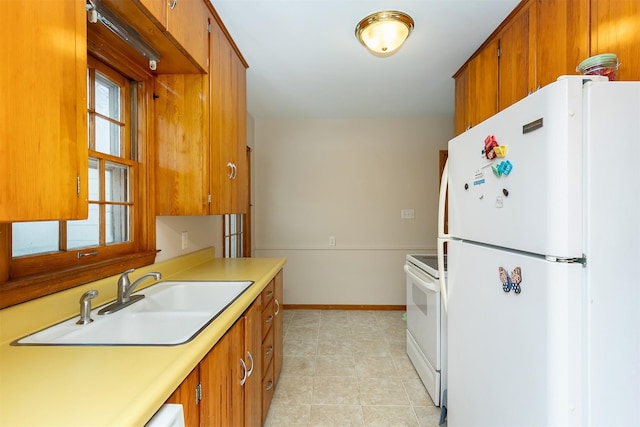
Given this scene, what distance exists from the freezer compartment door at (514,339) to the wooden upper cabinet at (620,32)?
817 millimetres

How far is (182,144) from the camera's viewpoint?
1.59 metres

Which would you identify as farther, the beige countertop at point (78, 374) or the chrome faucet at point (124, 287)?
the chrome faucet at point (124, 287)

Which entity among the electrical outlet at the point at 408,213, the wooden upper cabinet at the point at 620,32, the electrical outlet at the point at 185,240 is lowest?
the electrical outlet at the point at 185,240

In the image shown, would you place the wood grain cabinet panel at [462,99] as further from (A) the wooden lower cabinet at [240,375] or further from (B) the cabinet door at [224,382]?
(B) the cabinet door at [224,382]

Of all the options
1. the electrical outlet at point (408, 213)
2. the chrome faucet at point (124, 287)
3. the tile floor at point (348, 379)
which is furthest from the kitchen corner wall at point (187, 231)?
the electrical outlet at point (408, 213)

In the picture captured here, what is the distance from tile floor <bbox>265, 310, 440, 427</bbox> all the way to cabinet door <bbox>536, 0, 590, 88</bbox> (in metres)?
2.01

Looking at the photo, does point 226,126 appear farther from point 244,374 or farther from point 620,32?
point 620,32

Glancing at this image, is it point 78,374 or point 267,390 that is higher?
point 78,374

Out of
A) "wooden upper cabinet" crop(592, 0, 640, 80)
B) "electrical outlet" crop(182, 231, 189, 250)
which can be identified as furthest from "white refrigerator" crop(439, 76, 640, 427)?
"electrical outlet" crop(182, 231, 189, 250)

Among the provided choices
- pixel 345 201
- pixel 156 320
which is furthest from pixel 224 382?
pixel 345 201

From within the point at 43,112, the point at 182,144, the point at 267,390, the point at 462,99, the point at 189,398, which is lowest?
the point at 267,390

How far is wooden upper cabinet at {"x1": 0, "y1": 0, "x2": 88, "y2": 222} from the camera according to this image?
620mm

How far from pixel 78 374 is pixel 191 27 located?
1.45 metres

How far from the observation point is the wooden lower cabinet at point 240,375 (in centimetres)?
84
